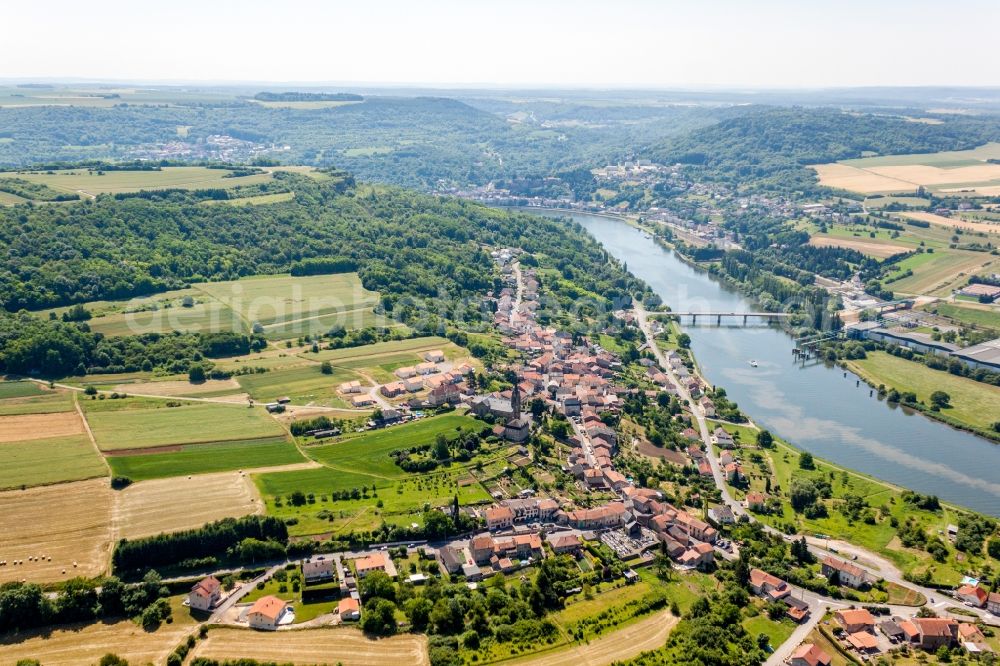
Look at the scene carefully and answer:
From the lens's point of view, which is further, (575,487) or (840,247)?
(840,247)

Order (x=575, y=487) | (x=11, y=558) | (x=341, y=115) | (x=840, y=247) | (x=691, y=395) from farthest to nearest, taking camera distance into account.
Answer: (x=341, y=115)
(x=840, y=247)
(x=691, y=395)
(x=575, y=487)
(x=11, y=558)

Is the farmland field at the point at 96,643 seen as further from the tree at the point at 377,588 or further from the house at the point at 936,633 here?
the house at the point at 936,633

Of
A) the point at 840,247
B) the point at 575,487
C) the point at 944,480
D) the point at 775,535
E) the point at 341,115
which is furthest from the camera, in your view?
the point at 341,115

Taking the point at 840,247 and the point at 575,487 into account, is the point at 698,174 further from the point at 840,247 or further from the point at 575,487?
the point at 575,487

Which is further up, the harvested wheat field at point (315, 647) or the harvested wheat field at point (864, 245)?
the harvested wheat field at point (864, 245)

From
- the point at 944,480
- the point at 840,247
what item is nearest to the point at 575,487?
the point at 944,480

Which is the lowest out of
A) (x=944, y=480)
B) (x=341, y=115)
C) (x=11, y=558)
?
(x=944, y=480)

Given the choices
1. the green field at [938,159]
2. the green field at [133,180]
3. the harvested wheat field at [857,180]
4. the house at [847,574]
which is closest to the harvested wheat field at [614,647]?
the house at [847,574]
